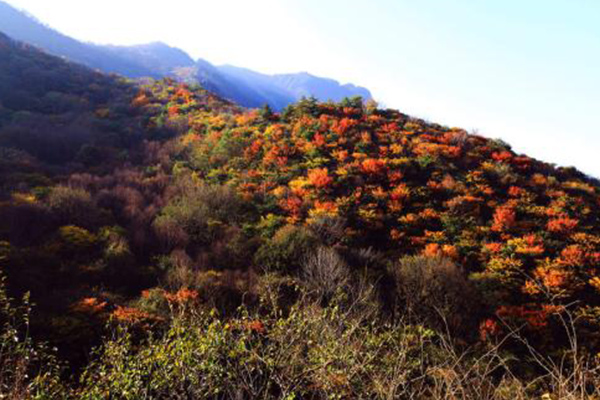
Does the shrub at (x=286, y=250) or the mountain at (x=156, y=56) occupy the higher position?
the mountain at (x=156, y=56)

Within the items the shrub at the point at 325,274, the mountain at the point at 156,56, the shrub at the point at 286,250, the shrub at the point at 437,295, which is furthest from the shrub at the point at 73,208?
the mountain at the point at 156,56

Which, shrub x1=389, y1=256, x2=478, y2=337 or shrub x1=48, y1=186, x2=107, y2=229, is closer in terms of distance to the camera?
shrub x1=389, y1=256, x2=478, y2=337

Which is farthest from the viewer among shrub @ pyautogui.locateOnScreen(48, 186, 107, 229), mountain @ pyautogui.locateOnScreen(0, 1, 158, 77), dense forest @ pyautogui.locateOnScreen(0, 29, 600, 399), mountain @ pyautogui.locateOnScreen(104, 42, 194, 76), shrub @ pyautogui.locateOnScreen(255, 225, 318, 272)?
mountain @ pyautogui.locateOnScreen(104, 42, 194, 76)

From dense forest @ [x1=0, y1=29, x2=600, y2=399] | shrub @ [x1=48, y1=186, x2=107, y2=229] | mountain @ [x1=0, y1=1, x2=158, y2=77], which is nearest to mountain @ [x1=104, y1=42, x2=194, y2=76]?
mountain @ [x1=0, y1=1, x2=158, y2=77]

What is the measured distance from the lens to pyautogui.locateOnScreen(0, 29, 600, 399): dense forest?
690 cm

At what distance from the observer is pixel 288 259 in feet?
51.5

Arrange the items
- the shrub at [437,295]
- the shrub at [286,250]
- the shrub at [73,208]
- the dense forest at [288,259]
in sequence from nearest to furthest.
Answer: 1. the dense forest at [288,259]
2. the shrub at [437,295]
3. the shrub at [286,250]
4. the shrub at [73,208]

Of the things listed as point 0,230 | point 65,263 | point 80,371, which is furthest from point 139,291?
point 0,230

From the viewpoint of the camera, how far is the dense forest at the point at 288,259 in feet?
22.6

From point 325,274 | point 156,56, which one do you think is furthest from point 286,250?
point 156,56

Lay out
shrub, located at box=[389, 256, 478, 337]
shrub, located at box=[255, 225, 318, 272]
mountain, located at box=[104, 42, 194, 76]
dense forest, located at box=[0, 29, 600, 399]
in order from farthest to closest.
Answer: mountain, located at box=[104, 42, 194, 76] → shrub, located at box=[255, 225, 318, 272] → shrub, located at box=[389, 256, 478, 337] → dense forest, located at box=[0, 29, 600, 399]

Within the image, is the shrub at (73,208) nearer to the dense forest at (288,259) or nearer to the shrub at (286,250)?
the dense forest at (288,259)

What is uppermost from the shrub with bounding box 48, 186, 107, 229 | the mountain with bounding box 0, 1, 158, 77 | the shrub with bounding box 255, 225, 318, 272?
the mountain with bounding box 0, 1, 158, 77

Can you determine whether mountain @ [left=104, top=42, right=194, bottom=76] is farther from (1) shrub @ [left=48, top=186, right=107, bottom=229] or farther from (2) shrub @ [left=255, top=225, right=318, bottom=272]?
(2) shrub @ [left=255, top=225, right=318, bottom=272]
